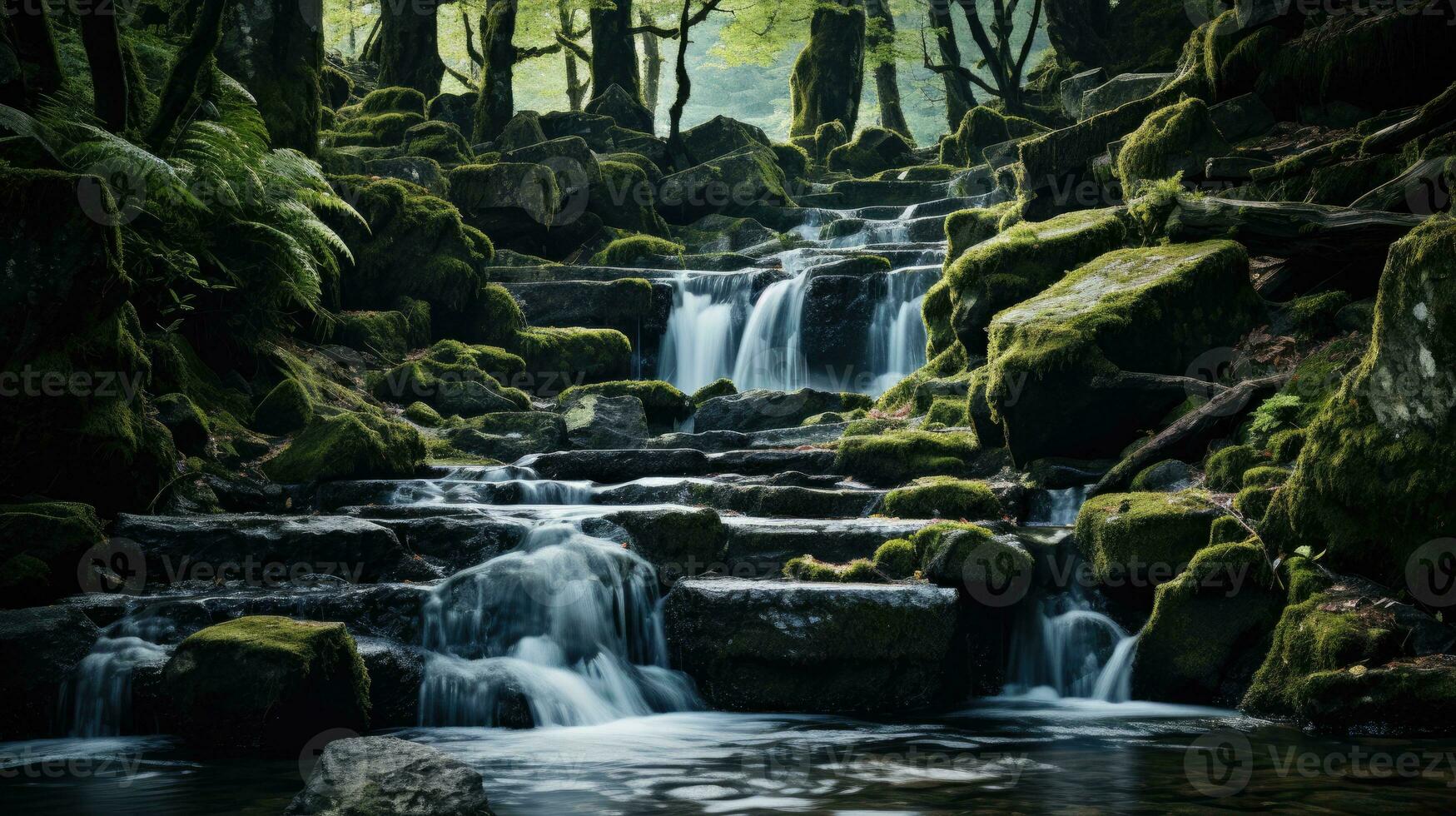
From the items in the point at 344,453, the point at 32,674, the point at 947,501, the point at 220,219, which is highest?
the point at 220,219

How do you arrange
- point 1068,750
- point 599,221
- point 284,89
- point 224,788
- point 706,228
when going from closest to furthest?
point 224,788
point 1068,750
point 284,89
point 599,221
point 706,228

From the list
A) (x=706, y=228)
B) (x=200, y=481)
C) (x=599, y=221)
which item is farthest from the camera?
(x=706, y=228)

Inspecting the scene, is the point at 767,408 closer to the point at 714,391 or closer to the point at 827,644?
the point at 714,391

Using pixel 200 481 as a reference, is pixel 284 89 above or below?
above

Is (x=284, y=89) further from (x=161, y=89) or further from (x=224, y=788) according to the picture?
(x=224, y=788)

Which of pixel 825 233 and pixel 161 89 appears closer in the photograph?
pixel 161 89

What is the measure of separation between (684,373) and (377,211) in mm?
5160

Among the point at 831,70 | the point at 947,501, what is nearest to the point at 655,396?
the point at 947,501

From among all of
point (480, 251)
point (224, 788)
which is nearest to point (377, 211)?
point (480, 251)

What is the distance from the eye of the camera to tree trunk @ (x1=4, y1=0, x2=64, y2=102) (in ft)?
30.0

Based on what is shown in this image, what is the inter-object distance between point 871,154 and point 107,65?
22.8 metres

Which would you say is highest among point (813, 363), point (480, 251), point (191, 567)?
point (480, 251)

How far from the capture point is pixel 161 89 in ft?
33.9

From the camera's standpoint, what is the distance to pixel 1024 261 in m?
11.2
